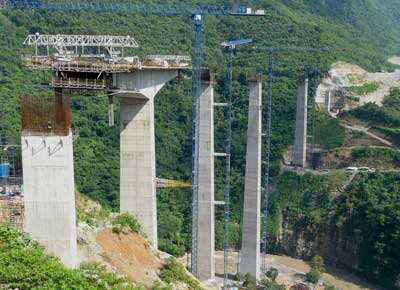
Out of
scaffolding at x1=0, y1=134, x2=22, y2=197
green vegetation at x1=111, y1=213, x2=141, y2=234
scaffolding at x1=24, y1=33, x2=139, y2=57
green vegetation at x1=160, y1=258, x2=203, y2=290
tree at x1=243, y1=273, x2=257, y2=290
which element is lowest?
tree at x1=243, y1=273, x2=257, y2=290

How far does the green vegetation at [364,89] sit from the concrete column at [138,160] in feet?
137

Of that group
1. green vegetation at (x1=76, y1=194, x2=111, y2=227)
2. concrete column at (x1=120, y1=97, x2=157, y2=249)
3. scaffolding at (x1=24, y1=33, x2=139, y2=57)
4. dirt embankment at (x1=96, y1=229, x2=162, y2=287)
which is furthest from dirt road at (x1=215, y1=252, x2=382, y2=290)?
scaffolding at (x1=24, y1=33, x2=139, y2=57)

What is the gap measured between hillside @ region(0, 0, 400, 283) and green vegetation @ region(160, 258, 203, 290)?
22619 millimetres

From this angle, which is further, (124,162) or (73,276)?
(124,162)

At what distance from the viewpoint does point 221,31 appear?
251ft

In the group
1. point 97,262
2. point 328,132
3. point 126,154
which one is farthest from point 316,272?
point 97,262

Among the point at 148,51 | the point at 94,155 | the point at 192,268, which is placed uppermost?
the point at 148,51

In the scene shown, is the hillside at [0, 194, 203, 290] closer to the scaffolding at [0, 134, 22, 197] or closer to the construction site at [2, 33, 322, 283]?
the construction site at [2, 33, 322, 283]

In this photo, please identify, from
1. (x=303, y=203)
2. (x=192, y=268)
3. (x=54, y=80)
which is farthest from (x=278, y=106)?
(x=54, y=80)

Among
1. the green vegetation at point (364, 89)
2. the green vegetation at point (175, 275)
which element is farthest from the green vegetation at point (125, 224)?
the green vegetation at point (364, 89)

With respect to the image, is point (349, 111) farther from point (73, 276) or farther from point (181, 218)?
point (73, 276)

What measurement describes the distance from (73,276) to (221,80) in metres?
50.9

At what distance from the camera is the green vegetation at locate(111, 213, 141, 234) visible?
80.2 ft

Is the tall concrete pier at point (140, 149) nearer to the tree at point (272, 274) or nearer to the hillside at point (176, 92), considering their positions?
the tree at point (272, 274)
